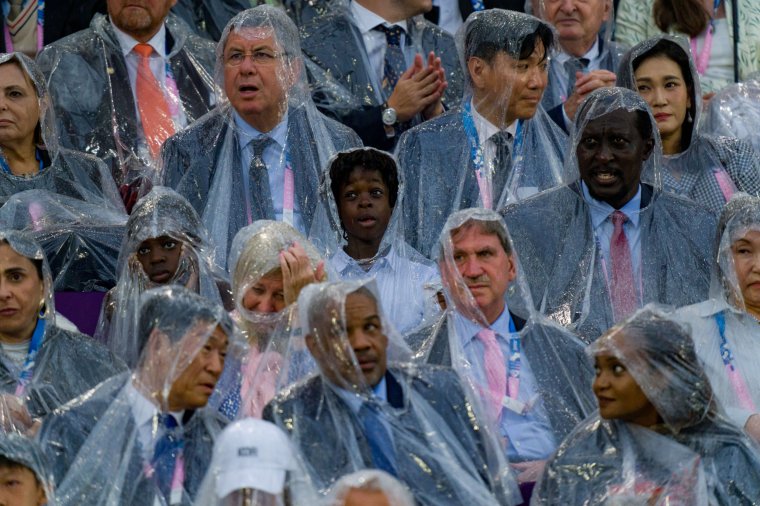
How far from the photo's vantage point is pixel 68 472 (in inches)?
262

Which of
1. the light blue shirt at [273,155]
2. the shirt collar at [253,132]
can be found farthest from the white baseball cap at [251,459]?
the shirt collar at [253,132]

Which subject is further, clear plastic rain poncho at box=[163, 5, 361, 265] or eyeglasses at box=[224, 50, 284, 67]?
eyeglasses at box=[224, 50, 284, 67]

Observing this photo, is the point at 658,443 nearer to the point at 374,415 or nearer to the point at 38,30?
the point at 374,415

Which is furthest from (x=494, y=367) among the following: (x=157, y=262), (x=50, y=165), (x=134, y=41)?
(x=134, y=41)

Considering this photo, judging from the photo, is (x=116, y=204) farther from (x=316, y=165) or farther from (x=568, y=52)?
(x=568, y=52)

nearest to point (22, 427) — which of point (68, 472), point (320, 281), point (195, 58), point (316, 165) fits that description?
point (68, 472)

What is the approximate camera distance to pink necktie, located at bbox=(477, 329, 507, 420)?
24.4ft

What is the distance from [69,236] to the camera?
27.5ft

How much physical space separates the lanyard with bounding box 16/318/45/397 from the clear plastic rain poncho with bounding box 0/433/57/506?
31.7 inches

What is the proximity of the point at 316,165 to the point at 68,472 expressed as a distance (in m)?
2.58

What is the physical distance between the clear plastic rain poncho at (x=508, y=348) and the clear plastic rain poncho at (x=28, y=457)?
1.57m

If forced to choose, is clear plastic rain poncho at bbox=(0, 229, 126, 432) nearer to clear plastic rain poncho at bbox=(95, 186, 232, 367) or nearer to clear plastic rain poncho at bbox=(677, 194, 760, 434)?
clear plastic rain poncho at bbox=(95, 186, 232, 367)

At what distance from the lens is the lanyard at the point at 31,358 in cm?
732

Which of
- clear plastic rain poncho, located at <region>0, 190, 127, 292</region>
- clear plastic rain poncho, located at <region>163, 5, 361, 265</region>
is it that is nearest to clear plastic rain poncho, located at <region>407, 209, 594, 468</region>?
clear plastic rain poncho, located at <region>163, 5, 361, 265</region>
